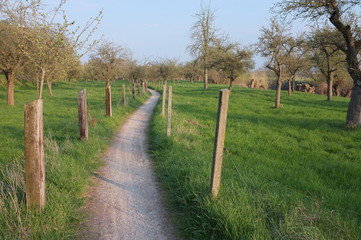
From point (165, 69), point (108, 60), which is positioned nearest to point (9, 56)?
point (108, 60)

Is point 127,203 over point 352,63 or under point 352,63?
under

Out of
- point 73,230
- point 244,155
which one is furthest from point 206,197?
point 244,155

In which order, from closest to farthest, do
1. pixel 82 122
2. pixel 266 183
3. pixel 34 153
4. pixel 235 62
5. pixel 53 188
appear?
pixel 34 153
pixel 53 188
pixel 266 183
pixel 82 122
pixel 235 62

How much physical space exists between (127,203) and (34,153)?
69.4 inches

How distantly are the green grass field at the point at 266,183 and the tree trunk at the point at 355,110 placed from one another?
27.2 inches

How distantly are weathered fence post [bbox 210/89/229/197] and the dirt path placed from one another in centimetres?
95

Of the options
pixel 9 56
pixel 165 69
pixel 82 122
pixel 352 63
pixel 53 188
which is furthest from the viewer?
pixel 165 69

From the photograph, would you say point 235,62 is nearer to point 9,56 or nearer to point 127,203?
point 9,56

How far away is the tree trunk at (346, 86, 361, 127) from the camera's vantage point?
11.6 meters

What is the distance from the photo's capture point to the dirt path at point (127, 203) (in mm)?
3521

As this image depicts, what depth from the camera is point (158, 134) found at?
9.03 metres

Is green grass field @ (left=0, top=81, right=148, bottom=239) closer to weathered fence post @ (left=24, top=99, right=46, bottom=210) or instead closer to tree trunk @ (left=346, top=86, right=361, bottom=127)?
weathered fence post @ (left=24, top=99, right=46, bottom=210)

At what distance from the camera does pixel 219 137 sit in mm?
3688

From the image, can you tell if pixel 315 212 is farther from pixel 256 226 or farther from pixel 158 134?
pixel 158 134
